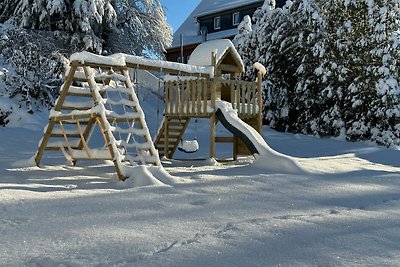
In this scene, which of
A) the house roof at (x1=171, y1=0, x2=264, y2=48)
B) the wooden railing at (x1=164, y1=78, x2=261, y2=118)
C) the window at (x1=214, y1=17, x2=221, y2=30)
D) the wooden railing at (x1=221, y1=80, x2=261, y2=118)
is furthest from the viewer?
the window at (x1=214, y1=17, x2=221, y2=30)

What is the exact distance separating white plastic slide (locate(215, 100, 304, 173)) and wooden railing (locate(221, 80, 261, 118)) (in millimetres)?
697

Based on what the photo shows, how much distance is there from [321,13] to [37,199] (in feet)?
48.4

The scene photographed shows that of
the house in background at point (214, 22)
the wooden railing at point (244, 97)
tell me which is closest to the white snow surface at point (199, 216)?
the wooden railing at point (244, 97)

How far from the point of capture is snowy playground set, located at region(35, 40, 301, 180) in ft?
22.7

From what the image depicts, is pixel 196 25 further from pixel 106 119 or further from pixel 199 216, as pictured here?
pixel 199 216

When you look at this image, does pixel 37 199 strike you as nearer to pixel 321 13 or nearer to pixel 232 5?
pixel 321 13

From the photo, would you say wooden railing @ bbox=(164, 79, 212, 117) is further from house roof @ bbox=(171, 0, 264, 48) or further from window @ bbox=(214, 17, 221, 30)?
window @ bbox=(214, 17, 221, 30)

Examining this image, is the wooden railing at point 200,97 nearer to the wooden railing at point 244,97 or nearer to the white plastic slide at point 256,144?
the wooden railing at point 244,97

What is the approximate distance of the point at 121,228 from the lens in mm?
3990

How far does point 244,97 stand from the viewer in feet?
33.7

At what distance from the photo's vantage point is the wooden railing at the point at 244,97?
999cm

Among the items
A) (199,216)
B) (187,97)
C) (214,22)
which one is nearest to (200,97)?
(187,97)

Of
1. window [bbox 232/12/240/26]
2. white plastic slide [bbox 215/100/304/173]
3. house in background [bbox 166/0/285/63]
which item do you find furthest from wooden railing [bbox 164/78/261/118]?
A: window [bbox 232/12/240/26]

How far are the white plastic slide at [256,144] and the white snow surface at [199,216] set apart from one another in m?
0.14
